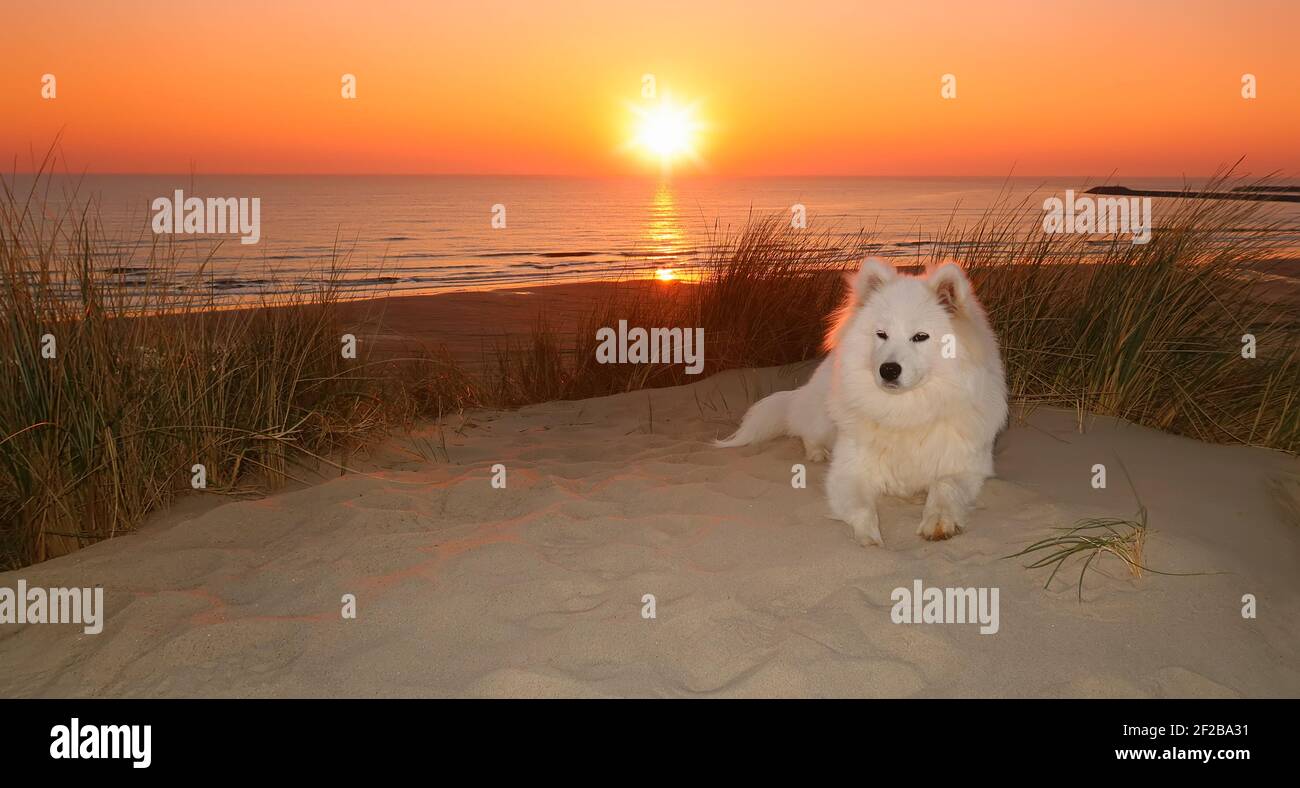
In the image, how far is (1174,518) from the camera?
3.49 metres

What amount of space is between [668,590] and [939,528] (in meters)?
1.25

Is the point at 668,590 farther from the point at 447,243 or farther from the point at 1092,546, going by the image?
the point at 447,243

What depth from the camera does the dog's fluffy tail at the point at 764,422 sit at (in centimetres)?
527

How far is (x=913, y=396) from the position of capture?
3857mm

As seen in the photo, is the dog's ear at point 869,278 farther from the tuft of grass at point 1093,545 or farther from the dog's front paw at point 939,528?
the tuft of grass at point 1093,545

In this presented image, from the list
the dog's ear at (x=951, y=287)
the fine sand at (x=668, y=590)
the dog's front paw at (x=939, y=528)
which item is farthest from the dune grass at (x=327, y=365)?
the dog's front paw at (x=939, y=528)

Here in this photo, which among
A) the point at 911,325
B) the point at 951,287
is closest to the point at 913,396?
the point at 911,325

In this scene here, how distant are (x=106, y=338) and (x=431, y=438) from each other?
6.71 feet

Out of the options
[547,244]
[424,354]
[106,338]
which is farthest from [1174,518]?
[547,244]

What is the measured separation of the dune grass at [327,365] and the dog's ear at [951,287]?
1795mm

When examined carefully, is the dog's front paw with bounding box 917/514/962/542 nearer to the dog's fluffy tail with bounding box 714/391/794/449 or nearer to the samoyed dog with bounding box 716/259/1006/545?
the samoyed dog with bounding box 716/259/1006/545

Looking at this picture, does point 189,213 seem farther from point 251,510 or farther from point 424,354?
point 424,354

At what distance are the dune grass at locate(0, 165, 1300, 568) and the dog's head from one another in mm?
1815

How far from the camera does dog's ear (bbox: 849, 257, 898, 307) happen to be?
3.90 meters
